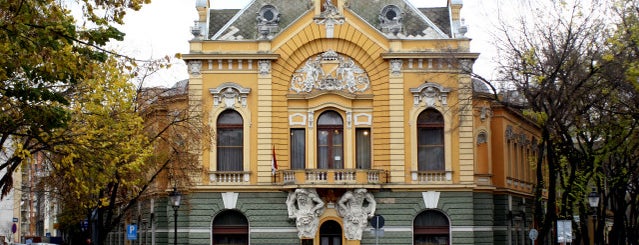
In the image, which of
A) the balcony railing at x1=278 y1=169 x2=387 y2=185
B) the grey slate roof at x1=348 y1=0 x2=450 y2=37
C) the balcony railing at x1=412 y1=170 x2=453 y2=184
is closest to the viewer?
the balcony railing at x1=278 y1=169 x2=387 y2=185

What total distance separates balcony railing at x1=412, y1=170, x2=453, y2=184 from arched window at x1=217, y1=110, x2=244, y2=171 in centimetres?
762

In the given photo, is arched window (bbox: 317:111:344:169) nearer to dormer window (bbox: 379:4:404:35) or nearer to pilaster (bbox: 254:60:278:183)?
pilaster (bbox: 254:60:278:183)

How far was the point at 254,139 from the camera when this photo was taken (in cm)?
4975

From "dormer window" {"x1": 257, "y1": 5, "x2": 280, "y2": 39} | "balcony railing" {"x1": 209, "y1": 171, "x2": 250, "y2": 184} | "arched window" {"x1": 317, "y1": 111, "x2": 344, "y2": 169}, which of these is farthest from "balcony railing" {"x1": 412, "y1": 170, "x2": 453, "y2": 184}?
"dormer window" {"x1": 257, "y1": 5, "x2": 280, "y2": 39}

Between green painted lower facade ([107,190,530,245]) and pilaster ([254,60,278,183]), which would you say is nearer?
green painted lower facade ([107,190,530,245])

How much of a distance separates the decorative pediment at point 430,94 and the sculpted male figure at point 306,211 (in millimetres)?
6025

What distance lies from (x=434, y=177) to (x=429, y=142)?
5.25 feet

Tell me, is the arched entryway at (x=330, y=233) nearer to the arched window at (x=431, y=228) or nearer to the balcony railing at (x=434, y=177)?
the arched window at (x=431, y=228)

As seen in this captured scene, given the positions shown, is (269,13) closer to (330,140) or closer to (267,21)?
(267,21)

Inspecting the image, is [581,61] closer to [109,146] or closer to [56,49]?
[109,146]

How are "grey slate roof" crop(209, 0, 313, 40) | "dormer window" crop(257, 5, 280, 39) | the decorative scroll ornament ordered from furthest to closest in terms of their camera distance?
"grey slate roof" crop(209, 0, 313, 40) < "dormer window" crop(257, 5, 280, 39) < the decorative scroll ornament

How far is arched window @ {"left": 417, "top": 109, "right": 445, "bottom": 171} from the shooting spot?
49.8 metres

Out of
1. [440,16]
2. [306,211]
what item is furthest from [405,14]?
[306,211]

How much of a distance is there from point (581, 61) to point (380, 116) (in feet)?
41.9
